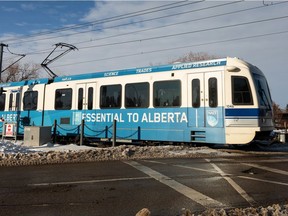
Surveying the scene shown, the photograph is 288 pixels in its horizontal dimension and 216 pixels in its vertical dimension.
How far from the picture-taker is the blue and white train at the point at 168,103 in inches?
547

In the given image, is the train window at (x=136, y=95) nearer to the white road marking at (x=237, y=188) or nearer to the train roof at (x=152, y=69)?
the train roof at (x=152, y=69)

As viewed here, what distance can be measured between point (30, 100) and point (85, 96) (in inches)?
192

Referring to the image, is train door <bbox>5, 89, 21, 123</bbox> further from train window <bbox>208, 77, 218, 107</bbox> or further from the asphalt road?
train window <bbox>208, 77, 218, 107</bbox>

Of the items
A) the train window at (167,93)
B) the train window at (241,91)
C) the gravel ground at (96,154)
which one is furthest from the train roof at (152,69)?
the gravel ground at (96,154)

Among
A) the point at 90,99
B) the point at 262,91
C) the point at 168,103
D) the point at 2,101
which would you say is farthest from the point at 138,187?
the point at 2,101

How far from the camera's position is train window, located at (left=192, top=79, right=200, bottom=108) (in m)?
14.6

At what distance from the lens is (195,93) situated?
14680 millimetres

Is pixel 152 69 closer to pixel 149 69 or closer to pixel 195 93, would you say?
pixel 149 69

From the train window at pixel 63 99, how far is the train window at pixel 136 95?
3883 millimetres

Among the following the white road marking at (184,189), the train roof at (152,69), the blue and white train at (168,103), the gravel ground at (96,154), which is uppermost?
the train roof at (152,69)

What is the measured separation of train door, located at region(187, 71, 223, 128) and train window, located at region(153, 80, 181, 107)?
59 centimetres

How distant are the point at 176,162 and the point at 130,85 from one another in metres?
5.80

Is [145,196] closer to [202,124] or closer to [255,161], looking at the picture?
→ [255,161]

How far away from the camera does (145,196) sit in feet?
23.5
